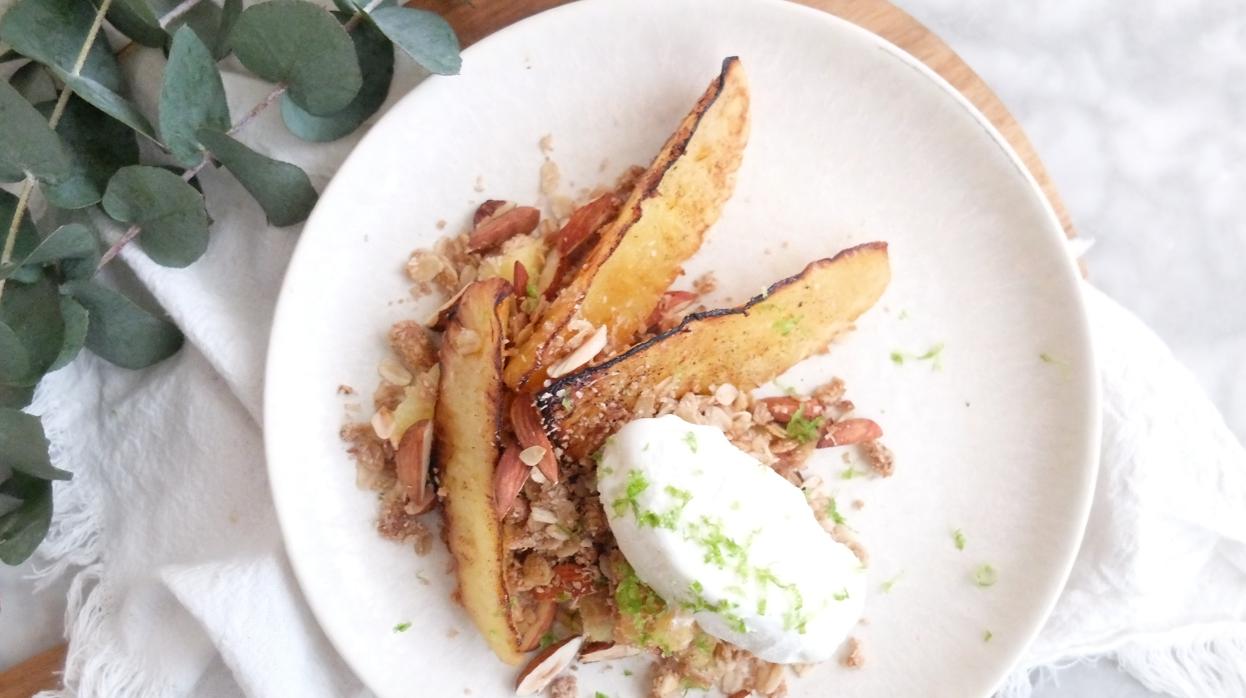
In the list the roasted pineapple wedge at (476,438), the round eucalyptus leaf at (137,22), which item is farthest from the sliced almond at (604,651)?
the round eucalyptus leaf at (137,22)

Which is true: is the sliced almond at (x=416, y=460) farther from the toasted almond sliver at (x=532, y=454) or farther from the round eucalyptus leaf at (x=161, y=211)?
the round eucalyptus leaf at (x=161, y=211)

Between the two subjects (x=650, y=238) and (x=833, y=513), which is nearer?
(x=650, y=238)

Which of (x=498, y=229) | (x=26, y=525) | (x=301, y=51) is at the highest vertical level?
(x=301, y=51)

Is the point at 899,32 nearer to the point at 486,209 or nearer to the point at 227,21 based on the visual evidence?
the point at 486,209

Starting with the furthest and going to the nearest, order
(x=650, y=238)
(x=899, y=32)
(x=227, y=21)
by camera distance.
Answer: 1. (x=899, y=32)
2. (x=227, y=21)
3. (x=650, y=238)

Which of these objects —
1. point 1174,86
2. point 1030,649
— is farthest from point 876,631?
point 1174,86

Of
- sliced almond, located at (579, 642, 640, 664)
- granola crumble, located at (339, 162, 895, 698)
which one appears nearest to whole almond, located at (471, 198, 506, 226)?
granola crumble, located at (339, 162, 895, 698)

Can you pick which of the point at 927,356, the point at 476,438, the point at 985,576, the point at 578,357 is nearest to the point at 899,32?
the point at 927,356
